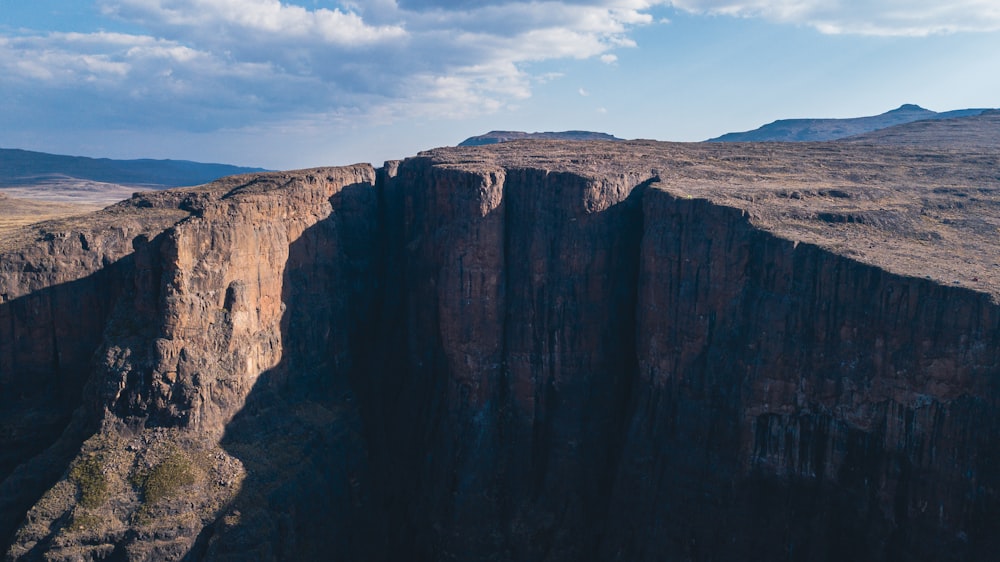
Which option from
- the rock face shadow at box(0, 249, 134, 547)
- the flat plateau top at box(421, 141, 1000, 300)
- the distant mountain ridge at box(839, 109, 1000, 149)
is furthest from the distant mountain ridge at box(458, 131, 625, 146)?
the rock face shadow at box(0, 249, 134, 547)

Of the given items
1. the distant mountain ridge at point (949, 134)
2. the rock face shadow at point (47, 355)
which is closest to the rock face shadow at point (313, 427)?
the rock face shadow at point (47, 355)

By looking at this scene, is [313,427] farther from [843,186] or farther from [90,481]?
[843,186]

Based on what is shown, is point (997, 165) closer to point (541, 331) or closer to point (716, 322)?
point (716, 322)

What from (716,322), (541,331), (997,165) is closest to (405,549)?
(541,331)

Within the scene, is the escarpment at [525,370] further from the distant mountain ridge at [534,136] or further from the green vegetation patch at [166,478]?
the distant mountain ridge at [534,136]

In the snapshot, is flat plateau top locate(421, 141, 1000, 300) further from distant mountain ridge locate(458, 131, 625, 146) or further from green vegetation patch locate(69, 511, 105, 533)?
distant mountain ridge locate(458, 131, 625, 146)

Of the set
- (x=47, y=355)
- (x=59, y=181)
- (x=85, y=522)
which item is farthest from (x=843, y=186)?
(x=59, y=181)
